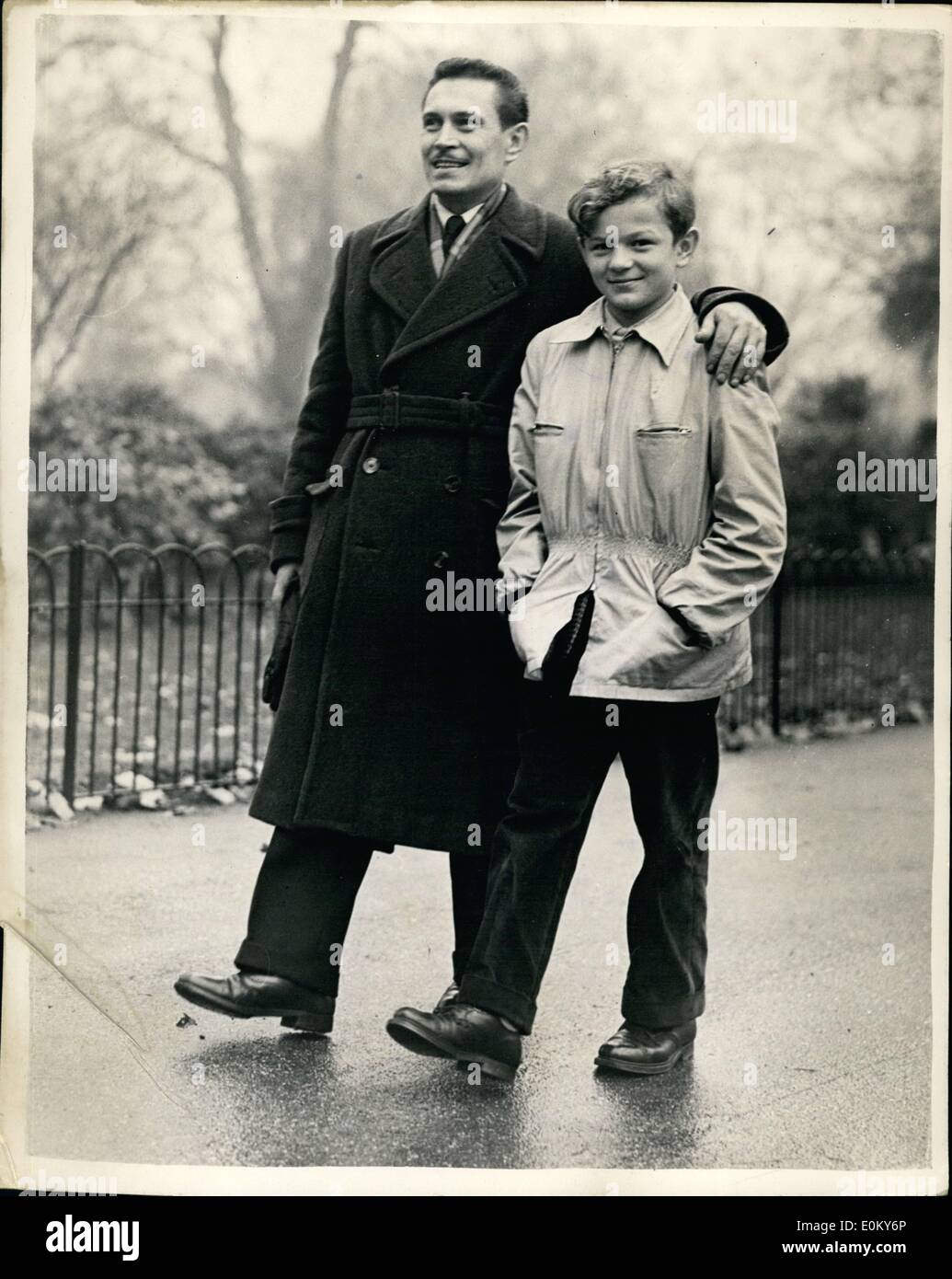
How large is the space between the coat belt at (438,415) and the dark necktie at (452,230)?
1.45 feet

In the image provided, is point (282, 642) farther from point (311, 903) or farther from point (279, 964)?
point (279, 964)

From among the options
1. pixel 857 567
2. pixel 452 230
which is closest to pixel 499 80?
pixel 452 230

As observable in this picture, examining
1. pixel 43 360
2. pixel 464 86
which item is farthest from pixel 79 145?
pixel 464 86

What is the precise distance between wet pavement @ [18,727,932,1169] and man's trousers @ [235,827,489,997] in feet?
0.63

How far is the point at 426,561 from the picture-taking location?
13.9ft

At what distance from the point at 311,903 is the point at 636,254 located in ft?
6.91

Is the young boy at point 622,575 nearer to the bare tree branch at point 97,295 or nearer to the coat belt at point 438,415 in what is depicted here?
the coat belt at point 438,415

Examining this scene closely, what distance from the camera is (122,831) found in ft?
17.2

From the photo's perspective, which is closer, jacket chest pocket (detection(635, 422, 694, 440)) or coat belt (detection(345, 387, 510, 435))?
jacket chest pocket (detection(635, 422, 694, 440))

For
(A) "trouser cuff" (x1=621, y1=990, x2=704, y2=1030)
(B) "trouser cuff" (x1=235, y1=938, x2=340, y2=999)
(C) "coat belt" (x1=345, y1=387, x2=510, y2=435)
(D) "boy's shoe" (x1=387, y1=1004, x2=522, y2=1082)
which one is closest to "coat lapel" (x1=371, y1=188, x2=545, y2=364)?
(C) "coat belt" (x1=345, y1=387, x2=510, y2=435)

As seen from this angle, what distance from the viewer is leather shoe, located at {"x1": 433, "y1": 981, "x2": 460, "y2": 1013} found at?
420 cm

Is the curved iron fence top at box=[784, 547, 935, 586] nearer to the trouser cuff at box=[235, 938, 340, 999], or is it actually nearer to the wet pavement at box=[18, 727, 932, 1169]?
the wet pavement at box=[18, 727, 932, 1169]

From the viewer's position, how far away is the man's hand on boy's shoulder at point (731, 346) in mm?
3990

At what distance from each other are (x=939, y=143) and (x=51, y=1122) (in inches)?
158
